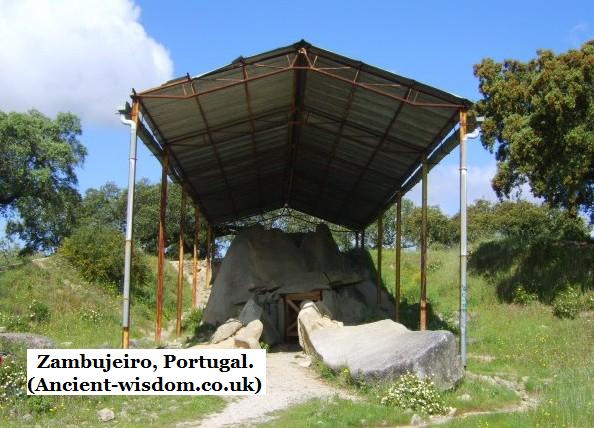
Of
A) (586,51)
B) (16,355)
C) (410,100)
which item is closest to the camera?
(16,355)

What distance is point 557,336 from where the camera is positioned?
66.6 feet

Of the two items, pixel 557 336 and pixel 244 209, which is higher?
pixel 244 209

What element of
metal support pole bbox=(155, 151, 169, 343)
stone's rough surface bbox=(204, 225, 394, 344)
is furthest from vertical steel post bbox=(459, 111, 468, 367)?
metal support pole bbox=(155, 151, 169, 343)

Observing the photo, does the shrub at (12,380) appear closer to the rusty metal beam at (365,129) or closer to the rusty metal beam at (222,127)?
the rusty metal beam at (222,127)

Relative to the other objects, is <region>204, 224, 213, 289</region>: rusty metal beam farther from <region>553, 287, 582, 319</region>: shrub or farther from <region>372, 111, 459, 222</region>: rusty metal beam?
<region>553, 287, 582, 319</region>: shrub

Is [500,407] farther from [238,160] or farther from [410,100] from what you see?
[238,160]

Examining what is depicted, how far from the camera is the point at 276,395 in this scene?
1437 cm

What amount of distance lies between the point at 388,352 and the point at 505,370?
4034 millimetres

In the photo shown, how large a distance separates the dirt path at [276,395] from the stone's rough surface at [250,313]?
303cm

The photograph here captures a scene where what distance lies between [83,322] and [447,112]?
569 inches

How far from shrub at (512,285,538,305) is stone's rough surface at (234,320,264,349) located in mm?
10545

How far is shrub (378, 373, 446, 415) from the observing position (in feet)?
40.9

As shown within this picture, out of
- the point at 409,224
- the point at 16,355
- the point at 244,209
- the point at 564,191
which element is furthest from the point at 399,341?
the point at 409,224

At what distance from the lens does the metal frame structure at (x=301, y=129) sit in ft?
58.1
